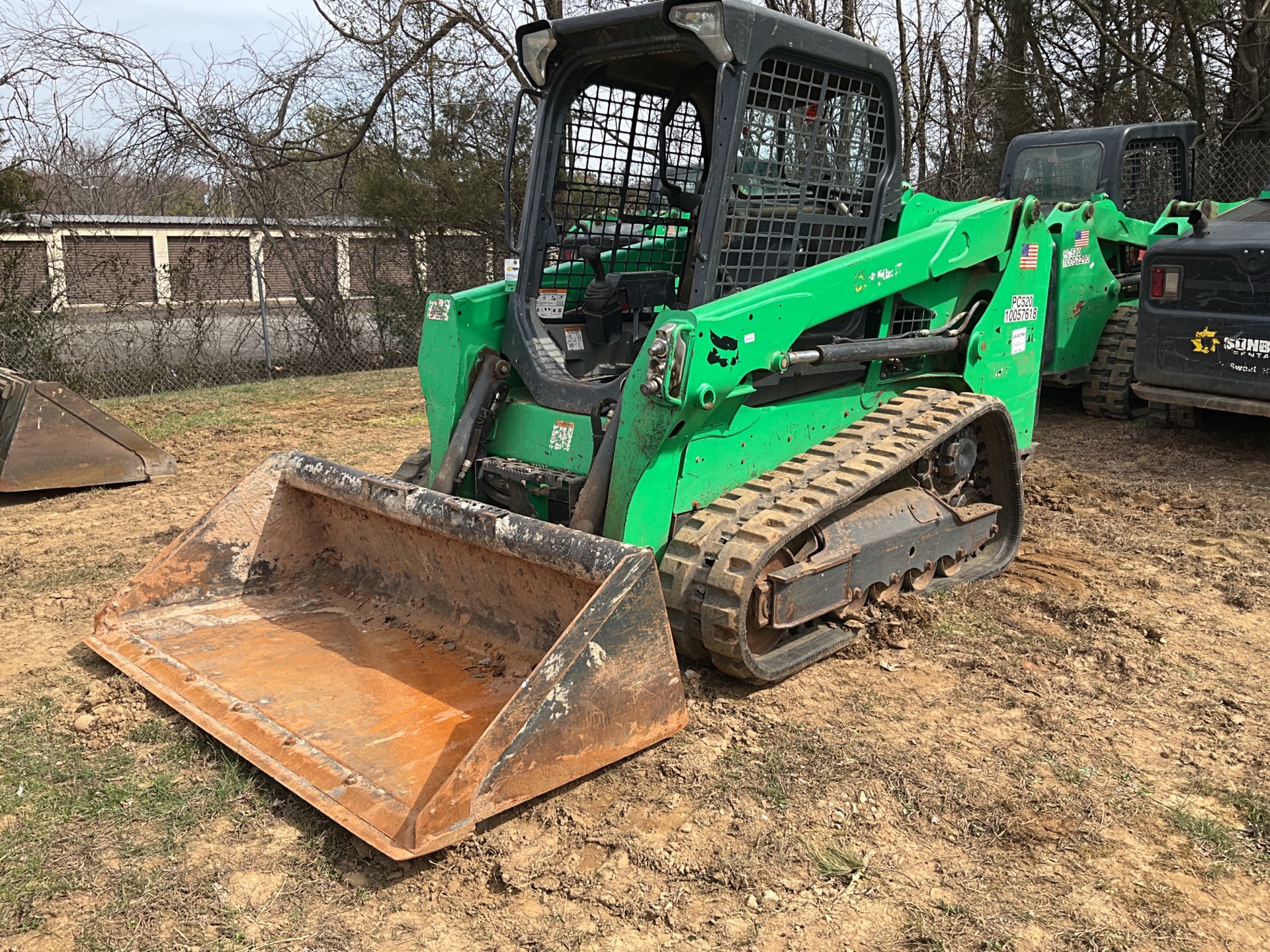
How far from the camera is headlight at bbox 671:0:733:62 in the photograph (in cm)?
353

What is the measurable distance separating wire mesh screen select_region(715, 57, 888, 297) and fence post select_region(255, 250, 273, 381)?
8752mm

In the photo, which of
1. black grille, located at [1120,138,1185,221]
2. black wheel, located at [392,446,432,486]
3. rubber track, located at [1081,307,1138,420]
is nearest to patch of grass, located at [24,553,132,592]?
black wheel, located at [392,446,432,486]

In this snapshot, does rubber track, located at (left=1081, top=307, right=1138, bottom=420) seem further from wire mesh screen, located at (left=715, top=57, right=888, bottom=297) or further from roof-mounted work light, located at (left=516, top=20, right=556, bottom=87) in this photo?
roof-mounted work light, located at (left=516, top=20, right=556, bottom=87)

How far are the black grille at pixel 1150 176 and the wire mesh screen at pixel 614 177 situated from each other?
16.5ft

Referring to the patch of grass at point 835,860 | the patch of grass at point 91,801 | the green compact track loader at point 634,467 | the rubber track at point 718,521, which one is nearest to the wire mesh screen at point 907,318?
the green compact track loader at point 634,467

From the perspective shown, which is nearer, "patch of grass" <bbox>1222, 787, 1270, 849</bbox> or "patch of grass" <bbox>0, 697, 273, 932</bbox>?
"patch of grass" <bbox>0, 697, 273, 932</bbox>

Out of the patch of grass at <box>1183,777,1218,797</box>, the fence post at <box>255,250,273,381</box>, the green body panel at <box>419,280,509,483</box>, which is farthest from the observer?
the fence post at <box>255,250,273,381</box>

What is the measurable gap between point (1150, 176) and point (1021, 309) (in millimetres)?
4533

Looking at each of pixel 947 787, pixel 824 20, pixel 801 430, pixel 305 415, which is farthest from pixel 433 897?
pixel 824 20

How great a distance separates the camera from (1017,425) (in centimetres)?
508

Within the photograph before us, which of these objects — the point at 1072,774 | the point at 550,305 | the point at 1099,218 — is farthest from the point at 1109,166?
the point at 1072,774

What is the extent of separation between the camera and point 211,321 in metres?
11.2

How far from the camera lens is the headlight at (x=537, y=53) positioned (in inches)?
163

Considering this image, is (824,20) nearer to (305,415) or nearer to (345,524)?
(305,415)
